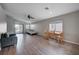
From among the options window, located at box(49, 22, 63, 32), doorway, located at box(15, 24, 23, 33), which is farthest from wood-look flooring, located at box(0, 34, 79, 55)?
window, located at box(49, 22, 63, 32)

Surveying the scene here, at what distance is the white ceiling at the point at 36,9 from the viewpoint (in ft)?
8.46

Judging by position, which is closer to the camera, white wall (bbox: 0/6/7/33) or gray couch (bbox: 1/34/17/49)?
white wall (bbox: 0/6/7/33)

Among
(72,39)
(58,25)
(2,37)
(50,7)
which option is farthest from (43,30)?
(2,37)

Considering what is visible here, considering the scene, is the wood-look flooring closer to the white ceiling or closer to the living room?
the living room

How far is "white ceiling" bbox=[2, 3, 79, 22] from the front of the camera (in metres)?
2.58

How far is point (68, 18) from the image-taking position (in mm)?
3631

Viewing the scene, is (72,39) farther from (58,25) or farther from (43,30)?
(43,30)

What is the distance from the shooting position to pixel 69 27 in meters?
3.47

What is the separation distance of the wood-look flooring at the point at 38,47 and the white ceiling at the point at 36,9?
2.23ft

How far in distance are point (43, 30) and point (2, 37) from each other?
1426 millimetres

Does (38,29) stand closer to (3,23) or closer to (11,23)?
(11,23)

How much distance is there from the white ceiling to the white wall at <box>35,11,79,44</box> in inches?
7.5

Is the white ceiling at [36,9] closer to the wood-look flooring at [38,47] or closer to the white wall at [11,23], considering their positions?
the white wall at [11,23]

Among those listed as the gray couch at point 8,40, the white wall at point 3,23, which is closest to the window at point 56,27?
the gray couch at point 8,40
